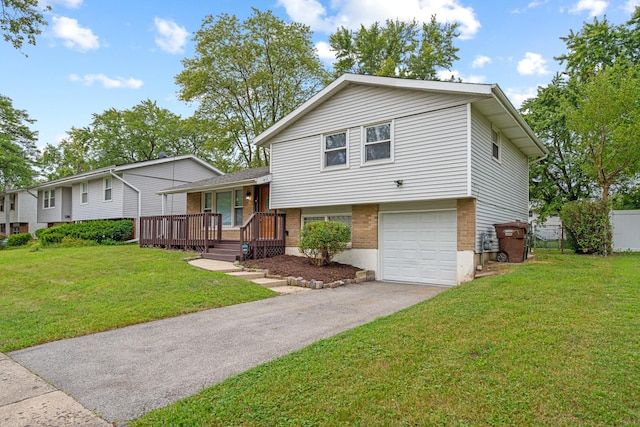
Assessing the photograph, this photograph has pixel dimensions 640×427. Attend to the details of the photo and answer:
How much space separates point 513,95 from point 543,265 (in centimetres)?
1640

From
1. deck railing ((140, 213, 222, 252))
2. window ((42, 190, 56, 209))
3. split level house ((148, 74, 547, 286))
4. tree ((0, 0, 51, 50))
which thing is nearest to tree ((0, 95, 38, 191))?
window ((42, 190, 56, 209))

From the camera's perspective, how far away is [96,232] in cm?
1845

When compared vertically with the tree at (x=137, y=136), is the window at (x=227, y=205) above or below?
below

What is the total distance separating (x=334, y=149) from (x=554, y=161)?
13.7 m

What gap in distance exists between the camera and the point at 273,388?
121 inches

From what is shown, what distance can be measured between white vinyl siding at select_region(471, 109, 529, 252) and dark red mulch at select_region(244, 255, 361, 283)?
3581 millimetres

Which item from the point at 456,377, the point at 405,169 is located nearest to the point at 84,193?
the point at 405,169

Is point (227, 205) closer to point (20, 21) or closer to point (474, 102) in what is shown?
point (20, 21)

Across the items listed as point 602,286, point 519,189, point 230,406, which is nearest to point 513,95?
point 519,189

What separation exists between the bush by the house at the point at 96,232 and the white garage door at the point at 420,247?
1468 centimetres

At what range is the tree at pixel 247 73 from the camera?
80.5 ft

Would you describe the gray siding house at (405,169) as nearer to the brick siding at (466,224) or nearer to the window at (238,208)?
the brick siding at (466,224)

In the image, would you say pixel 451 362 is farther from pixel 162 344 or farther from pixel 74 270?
pixel 74 270

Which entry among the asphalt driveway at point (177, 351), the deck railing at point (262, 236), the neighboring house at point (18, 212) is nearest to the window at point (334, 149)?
the deck railing at point (262, 236)
